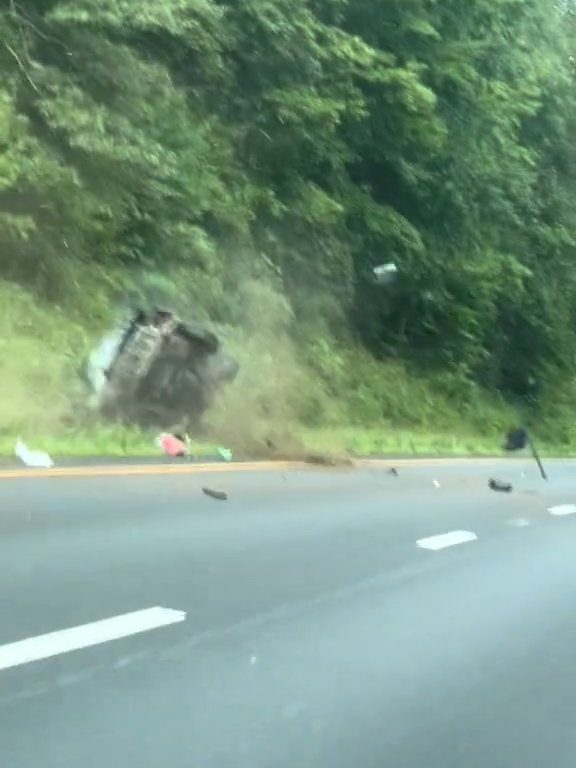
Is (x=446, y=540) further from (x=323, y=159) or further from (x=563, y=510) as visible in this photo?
(x=323, y=159)

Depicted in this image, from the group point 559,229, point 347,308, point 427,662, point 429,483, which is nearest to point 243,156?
point 347,308

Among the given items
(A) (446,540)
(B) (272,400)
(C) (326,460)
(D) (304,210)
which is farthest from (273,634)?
(D) (304,210)

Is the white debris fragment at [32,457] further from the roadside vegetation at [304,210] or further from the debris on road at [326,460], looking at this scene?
the debris on road at [326,460]

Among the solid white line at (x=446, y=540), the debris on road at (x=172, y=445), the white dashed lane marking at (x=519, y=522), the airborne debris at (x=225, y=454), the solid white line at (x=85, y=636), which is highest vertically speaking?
the solid white line at (x=85, y=636)

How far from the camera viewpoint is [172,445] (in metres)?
16.5

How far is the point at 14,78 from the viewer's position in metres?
18.4

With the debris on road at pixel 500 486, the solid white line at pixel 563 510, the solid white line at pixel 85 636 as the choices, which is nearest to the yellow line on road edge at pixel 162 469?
the debris on road at pixel 500 486

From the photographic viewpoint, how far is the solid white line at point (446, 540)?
12352mm

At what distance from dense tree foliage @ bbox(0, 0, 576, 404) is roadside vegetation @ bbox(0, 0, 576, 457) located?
0.05 m

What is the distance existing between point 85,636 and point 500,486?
12.3 m

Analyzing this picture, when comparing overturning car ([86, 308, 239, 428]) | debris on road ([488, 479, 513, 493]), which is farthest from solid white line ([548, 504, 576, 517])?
overturning car ([86, 308, 239, 428])

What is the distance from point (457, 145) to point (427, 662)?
20142 millimetres

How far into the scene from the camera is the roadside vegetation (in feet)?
60.8

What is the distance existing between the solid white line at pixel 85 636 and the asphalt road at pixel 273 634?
0.02 meters
